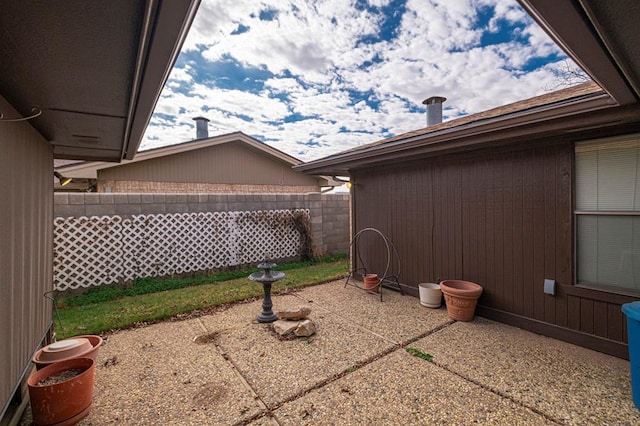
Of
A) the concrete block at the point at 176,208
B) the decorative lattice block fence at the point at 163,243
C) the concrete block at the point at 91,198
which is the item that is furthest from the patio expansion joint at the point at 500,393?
the concrete block at the point at 91,198

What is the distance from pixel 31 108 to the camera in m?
1.97

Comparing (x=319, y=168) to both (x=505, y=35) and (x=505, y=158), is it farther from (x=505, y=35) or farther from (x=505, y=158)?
(x=505, y=35)

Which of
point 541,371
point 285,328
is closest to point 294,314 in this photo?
point 285,328

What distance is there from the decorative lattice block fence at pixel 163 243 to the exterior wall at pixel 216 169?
3.52 meters

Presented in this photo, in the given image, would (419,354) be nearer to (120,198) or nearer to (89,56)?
(89,56)

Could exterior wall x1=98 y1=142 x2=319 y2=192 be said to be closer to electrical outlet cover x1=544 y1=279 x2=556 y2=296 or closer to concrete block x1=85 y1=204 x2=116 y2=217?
concrete block x1=85 y1=204 x2=116 y2=217

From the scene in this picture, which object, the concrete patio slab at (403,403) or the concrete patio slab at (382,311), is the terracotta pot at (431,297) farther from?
the concrete patio slab at (403,403)

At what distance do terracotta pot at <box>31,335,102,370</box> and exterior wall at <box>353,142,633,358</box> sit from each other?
165 inches

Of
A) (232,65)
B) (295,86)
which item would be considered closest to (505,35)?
(295,86)

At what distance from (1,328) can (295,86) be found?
7.86 meters

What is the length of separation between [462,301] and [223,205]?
501cm

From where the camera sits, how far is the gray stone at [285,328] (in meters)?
3.18

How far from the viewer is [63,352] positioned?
2.12m

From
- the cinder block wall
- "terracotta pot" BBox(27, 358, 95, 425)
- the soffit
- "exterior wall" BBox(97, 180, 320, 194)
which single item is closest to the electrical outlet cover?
the soffit
